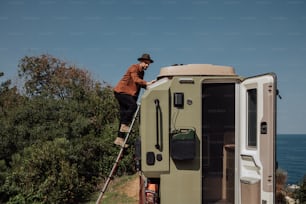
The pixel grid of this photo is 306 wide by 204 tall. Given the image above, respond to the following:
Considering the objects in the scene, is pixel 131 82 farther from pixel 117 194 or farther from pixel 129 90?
pixel 117 194

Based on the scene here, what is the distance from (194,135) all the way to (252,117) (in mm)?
691

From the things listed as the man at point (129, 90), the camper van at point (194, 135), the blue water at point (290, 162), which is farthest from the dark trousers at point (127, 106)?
the blue water at point (290, 162)

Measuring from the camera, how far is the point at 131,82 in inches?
181

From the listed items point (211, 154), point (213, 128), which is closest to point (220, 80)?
point (213, 128)

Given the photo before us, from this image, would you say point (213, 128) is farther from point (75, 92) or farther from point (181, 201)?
point (75, 92)

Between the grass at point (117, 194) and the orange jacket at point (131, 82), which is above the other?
the orange jacket at point (131, 82)

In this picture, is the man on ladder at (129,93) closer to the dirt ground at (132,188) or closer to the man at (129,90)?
the man at (129,90)

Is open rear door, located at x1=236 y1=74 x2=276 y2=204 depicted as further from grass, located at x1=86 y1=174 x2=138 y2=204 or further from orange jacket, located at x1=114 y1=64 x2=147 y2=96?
grass, located at x1=86 y1=174 x2=138 y2=204

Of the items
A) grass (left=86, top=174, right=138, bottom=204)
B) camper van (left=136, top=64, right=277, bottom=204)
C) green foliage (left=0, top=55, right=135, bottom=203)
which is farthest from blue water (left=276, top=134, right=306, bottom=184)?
green foliage (left=0, top=55, right=135, bottom=203)

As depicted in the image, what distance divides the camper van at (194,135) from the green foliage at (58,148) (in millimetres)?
5765

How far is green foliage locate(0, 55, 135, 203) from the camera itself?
8.66 meters

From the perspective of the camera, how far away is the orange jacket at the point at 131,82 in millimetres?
4434

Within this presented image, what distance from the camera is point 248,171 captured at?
354 cm

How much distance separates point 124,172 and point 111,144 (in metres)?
1.17
